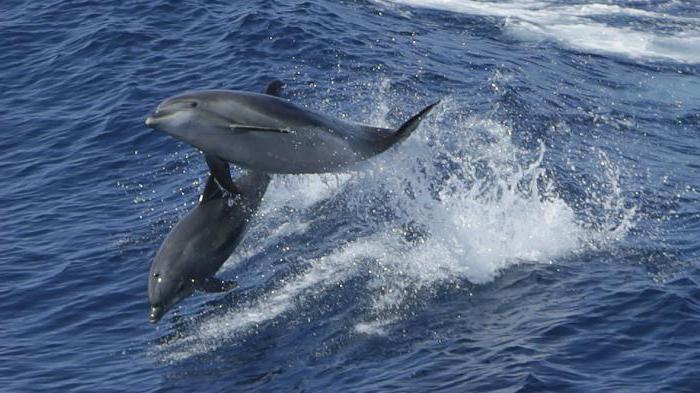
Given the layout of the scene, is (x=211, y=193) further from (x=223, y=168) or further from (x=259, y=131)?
(x=259, y=131)

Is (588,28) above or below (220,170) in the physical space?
below

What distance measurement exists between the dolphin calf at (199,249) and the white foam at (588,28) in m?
19.0

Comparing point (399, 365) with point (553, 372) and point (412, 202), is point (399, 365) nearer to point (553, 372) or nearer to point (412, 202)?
point (553, 372)

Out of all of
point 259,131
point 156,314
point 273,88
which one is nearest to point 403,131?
point 259,131

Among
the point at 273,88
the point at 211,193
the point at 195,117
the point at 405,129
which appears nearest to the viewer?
the point at 195,117

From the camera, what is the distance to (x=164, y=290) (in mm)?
17797

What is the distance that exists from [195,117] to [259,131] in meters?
0.93

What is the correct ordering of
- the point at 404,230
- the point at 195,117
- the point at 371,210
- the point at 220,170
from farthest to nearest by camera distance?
Answer: the point at 371,210 → the point at 404,230 → the point at 220,170 → the point at 195,117

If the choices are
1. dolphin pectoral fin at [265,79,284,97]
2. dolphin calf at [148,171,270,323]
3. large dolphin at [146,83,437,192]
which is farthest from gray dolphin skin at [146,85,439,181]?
dolphin pectoral fin at [265,79,284,97]

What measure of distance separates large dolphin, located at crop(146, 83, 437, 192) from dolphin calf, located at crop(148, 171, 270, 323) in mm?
891

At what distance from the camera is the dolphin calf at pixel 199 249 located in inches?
703

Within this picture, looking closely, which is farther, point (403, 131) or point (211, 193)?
point (211, 193)

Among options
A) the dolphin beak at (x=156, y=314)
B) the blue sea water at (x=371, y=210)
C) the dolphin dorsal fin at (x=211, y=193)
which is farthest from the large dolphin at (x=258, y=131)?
the dolphin beak at (x=156, y=314)

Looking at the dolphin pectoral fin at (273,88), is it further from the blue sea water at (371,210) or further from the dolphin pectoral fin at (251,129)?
the dolphin pectoral fin at (251,129)
